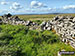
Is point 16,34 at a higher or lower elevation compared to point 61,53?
higher

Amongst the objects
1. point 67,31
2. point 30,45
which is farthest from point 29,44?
point 67,31

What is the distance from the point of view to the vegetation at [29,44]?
459 inches

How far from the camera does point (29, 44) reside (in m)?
13.4

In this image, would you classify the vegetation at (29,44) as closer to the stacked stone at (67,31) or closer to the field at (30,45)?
the field at (30,45)

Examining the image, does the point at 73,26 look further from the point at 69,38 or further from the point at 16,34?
the point at 16,34

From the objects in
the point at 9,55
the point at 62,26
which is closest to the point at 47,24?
the point at 62,26

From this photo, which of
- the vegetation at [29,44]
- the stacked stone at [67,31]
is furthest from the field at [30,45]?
the stacked stone at [67,31]

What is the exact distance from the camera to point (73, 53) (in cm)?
1141

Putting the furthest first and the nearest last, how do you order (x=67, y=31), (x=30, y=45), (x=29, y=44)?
1. (x=67, y=31)
2. (x=29, y=44)
3. (x=30, y=45)

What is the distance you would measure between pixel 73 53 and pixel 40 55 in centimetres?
342

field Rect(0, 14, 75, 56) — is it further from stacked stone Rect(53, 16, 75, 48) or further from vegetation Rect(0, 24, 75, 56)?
stacked stone Rect(53, 16, 75, 48)

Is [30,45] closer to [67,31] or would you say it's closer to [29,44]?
[29,44]

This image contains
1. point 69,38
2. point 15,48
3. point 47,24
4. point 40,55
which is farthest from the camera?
point 47,24

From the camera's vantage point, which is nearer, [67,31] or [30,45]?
[30,45]
